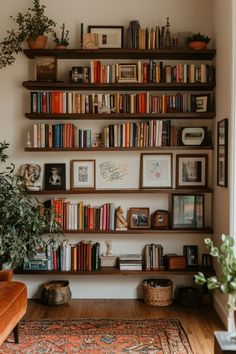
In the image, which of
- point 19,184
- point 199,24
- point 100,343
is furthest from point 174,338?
point 199,24

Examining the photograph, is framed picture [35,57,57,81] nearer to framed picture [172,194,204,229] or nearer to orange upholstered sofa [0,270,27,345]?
framed picture [172,194,204,229]

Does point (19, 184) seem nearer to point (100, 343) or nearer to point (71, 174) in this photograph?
point (71, 174)

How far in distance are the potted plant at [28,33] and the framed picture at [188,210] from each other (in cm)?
197

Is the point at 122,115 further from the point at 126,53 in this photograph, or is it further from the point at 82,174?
the point at 82,174

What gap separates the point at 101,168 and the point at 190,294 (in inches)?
57.8

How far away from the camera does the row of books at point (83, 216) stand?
4.09 metres

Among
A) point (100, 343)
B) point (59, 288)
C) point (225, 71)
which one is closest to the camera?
point (100, 343)

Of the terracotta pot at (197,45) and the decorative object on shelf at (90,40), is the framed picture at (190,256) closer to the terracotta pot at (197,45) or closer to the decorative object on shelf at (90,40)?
the terracotta pot at (197,45)

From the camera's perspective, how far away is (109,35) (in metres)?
4.10

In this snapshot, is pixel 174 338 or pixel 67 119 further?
pixel 67 119

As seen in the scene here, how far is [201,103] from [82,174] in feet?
4.37

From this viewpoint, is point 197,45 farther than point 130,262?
No

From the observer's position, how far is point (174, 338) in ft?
10.6

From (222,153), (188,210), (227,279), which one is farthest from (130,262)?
(227,279)
